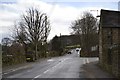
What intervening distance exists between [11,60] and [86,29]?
4508 centimetres

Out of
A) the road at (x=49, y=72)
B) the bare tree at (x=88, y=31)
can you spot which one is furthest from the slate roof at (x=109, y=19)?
the bare tree at (x=88, y=31)

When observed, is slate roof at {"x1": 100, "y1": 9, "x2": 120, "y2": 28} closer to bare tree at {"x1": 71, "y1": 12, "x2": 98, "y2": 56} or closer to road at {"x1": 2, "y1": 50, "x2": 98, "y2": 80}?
road at {"x1": 2, "y1": 50, "x2": 98, "y2": 80}

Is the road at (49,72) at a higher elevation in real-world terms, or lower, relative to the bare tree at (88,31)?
lower

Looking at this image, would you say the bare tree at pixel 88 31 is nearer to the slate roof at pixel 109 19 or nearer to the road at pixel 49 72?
the slate roof at pixel 109 19

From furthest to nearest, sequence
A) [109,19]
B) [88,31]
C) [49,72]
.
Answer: [88,31] < [109,19] < [49,72]

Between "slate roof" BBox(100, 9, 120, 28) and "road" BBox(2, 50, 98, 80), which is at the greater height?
"slate roof" BBox(100, 9, 120, 28)

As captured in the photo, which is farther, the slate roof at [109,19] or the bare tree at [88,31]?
the bare tree at [88,31]

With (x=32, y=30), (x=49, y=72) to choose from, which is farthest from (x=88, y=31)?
(x=49, y=72)

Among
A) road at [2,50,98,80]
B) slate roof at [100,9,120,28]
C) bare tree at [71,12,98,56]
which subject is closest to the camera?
road at [2,50,98,80]

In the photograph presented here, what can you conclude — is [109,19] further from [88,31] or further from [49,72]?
[88,31]

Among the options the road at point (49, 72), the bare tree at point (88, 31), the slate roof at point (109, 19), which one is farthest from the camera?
the bare tree at point (88, 31)

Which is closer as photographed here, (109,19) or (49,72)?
(49,72)

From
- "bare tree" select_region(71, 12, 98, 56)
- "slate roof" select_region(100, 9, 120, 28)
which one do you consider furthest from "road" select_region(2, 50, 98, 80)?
"bare tree" select_region(71, 12, 98, 56)

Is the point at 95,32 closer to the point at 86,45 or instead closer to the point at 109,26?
the point at 86,45
